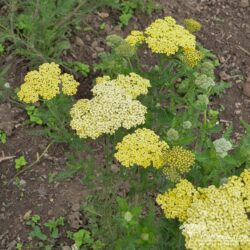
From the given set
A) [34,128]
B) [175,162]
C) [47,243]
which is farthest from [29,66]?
[175,162]

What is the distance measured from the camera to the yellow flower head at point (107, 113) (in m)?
2.91

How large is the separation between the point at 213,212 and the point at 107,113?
0.82 meters

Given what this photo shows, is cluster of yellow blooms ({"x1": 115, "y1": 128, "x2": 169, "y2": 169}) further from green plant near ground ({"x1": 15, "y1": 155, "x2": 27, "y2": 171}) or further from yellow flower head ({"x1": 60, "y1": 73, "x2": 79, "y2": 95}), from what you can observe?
green plant near ground ({"x1": 15, "y1": 155, "x2": 27, "y2": 171})

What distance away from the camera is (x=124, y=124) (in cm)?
292

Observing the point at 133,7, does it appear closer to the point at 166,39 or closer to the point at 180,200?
the point at 166,39

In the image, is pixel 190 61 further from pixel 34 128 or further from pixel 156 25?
pixel 34 128

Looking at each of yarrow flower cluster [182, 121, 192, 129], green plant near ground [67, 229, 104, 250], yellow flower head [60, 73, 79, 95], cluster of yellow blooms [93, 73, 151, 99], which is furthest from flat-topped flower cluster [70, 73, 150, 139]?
green plant near ground [67, 229, 104, 250]

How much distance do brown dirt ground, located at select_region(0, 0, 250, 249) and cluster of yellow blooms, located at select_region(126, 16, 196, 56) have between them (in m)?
1.33

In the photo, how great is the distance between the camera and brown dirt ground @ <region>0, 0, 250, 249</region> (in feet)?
13.3

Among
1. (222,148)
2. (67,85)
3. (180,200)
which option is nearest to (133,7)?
(67,85)

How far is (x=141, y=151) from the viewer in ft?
9.11

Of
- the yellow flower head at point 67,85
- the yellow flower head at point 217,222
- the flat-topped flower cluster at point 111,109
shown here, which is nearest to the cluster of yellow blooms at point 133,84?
the flat-topped flower cluster at point 111,109

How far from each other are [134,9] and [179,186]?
2.84 metres

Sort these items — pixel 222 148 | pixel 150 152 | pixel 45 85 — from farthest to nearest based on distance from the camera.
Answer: pixel 45 85, pixel 150 152, pixel 222 148
